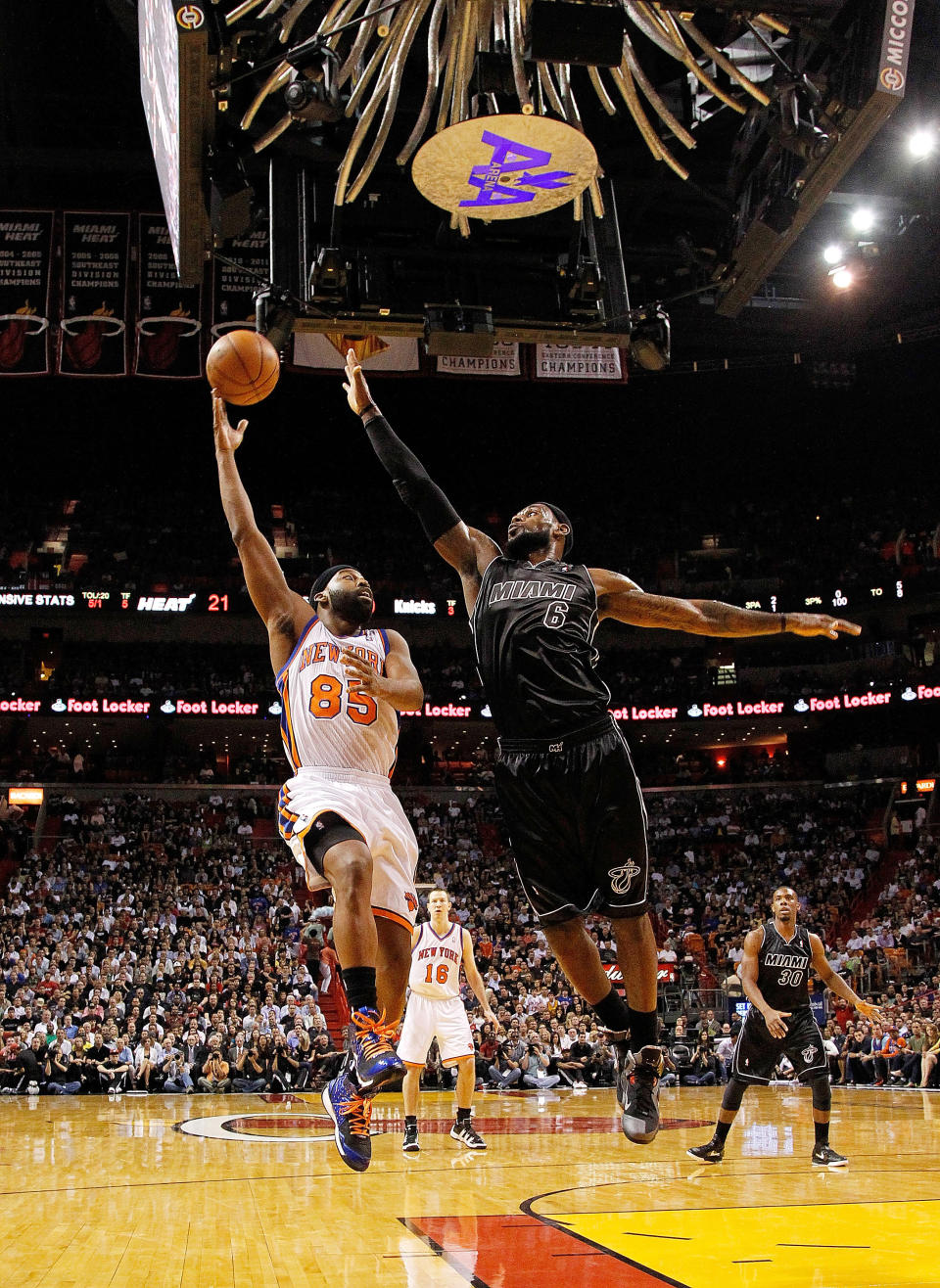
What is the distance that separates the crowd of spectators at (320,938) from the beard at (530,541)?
32.1ft

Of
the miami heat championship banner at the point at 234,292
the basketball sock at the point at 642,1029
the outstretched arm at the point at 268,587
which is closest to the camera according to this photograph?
the basketball sock at the point at 642,1029

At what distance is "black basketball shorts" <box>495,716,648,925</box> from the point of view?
182 inches

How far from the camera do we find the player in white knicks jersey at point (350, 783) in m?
4.48

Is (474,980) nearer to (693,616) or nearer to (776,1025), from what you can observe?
(776,1025)

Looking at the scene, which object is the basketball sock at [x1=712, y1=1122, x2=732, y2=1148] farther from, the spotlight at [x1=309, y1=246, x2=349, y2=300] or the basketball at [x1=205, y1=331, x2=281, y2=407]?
the spotlight at [x1=309, y1=246, x2=349, y2=300]

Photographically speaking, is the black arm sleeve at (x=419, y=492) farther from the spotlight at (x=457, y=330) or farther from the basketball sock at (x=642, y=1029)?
the spotlight at (x=457, y=330)

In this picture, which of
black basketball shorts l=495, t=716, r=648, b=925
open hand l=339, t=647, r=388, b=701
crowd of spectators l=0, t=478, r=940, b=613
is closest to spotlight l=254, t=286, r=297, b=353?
open hand l=339, t=647, r=388, b=701

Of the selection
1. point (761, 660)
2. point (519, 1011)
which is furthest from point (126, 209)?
point (761, 660)

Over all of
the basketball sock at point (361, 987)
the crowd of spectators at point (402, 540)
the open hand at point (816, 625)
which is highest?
the crowd of spectators at point (402, 540)

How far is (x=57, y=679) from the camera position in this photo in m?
33.7

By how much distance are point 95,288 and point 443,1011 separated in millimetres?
12748

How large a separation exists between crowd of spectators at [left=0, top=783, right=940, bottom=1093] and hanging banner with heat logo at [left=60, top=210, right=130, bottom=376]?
948 cm

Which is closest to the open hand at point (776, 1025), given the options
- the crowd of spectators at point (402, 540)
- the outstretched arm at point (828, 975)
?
the outstretched arm at point (828, 975)

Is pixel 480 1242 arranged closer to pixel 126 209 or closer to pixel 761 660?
pixel 126 209
